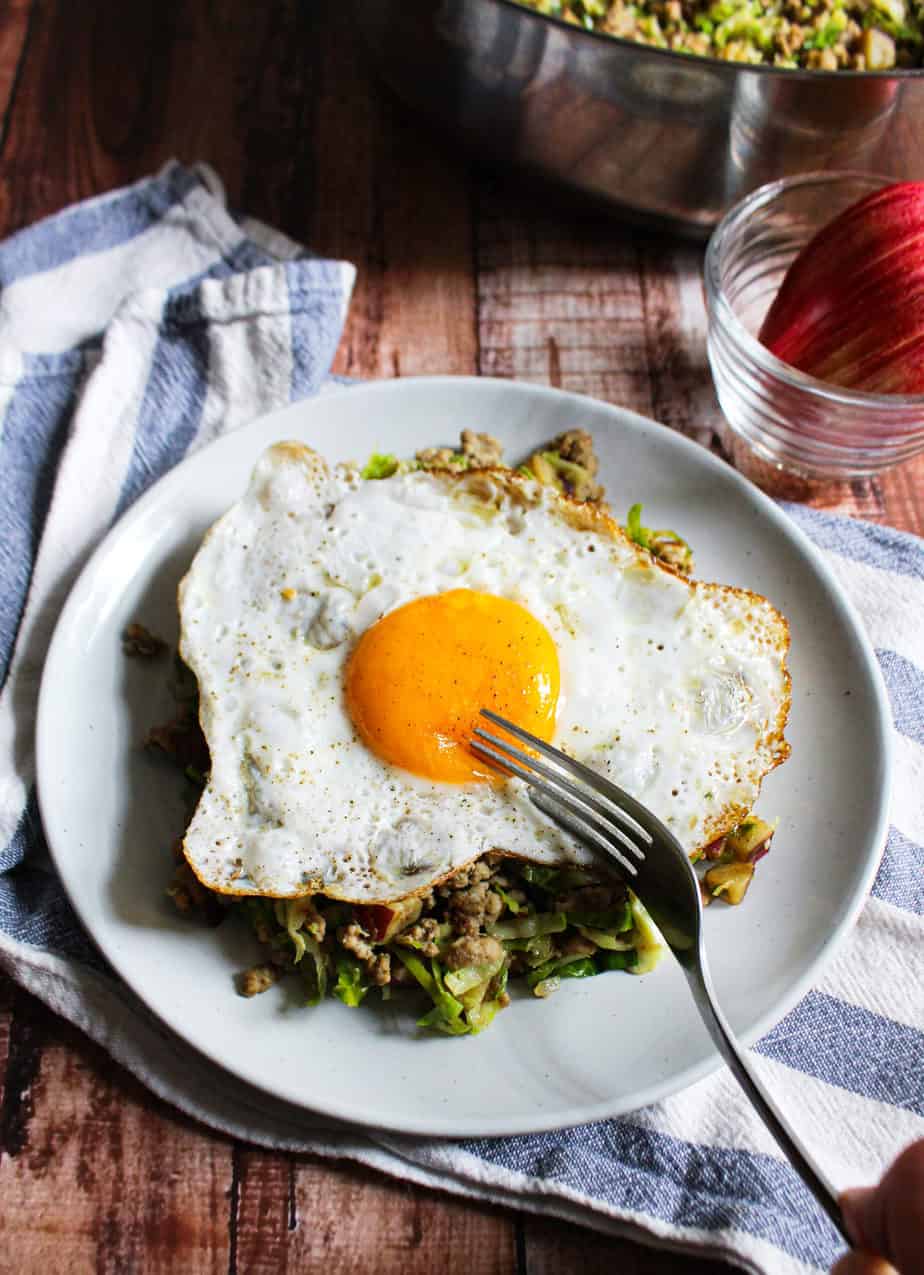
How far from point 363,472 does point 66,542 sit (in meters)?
0.93

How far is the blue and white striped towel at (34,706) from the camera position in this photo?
2.88m

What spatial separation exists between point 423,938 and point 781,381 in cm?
200

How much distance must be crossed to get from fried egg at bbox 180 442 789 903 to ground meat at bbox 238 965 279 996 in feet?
0.73

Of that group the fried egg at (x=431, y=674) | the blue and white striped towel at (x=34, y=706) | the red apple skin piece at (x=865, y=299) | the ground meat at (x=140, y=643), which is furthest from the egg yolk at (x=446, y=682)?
the red apple skin piece at (x=865, y=299)

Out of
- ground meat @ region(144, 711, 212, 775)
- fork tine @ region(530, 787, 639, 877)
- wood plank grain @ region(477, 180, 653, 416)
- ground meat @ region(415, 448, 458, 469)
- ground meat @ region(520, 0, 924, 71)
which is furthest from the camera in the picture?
wood plank grain @ region(477, 180, 653, 416)

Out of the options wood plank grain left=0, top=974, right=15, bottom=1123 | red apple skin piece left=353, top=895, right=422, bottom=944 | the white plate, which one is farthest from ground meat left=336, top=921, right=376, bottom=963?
wood plank grain left=0, top=974, right=15, bottom=1123

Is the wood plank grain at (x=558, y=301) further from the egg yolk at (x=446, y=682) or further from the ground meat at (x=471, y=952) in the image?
the ground meat at (x=471, y=952)

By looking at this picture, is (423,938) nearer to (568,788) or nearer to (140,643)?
(568,788)

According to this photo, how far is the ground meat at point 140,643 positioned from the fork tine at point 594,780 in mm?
1043

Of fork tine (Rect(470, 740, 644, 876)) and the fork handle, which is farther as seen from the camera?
fork tine (Rect(470, 740, 644, 876))

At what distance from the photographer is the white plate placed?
9.36 ft

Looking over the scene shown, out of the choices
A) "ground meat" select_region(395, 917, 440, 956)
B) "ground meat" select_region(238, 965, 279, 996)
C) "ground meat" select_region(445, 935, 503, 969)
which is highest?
"ground meat" select_region(445, 935, 503, 969)

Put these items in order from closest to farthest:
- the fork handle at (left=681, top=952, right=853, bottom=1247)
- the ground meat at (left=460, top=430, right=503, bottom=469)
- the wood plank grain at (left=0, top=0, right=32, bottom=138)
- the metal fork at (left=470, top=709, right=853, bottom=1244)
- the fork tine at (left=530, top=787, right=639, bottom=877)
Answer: the fork handle at (left=681, top=952, right=853, bottom=1247) → the metal fork at (left=470, top=709, right=853, bottom=1244) → the fork tine at (left=530, top=787, right=639, bottom=877) → the ground meat at (left=460, top=430, right=503, bottom=469) → the wood plank grain at (left=0, top=0, right=32, bottom=138)

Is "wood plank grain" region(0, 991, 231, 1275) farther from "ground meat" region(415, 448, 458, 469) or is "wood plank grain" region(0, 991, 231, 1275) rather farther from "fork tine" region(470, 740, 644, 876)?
"ground meat" region(415, 448, 458, 469)
